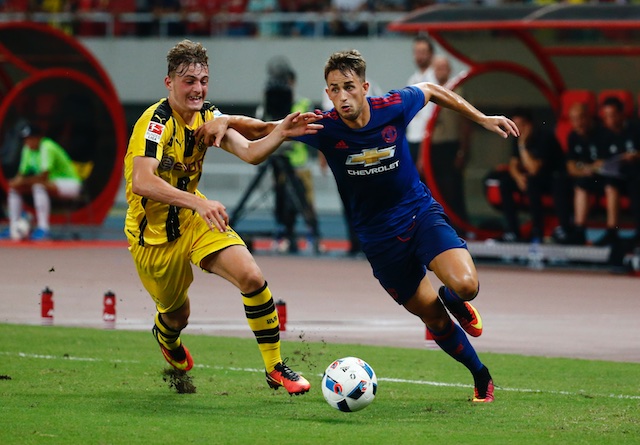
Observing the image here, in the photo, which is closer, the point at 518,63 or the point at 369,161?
the point at 369,161

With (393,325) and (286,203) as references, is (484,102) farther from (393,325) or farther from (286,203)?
(393,325)

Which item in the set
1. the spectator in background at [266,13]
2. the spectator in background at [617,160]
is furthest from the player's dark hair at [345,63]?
the spectator in background at [266,13]

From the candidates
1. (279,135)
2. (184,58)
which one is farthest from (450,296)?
(184,58)

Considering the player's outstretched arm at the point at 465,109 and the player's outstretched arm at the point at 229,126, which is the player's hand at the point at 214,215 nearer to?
the player's outstretched arm at the point at 229,126

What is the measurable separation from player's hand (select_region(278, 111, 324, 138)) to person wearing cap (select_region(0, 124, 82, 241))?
14393 millimetres

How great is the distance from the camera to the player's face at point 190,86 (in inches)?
343

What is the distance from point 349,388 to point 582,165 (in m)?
10.6

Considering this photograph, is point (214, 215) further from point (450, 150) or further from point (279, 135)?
point (450, 150)

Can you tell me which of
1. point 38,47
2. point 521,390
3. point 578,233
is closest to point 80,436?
point 521,390

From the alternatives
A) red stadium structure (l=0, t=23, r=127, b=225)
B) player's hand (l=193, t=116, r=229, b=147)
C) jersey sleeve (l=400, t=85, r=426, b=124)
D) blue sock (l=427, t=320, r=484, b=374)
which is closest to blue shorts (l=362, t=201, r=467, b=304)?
blue sock (l=427, t=320, r=484, b=374)

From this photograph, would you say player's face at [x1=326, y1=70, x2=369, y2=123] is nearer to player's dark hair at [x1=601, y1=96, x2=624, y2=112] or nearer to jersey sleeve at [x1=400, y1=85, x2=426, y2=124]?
jersey sleeve at [x1=400, y1=85, x2=426, y2=124]

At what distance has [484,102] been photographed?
62.6 feet

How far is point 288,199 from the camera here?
820 inches

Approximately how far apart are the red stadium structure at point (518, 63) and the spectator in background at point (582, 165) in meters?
0.52
